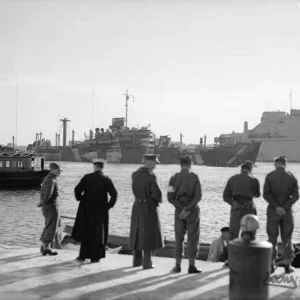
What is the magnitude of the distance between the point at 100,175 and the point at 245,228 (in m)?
2.90

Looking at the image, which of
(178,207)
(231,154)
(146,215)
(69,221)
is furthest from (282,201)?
(231,154)

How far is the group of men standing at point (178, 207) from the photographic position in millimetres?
6309

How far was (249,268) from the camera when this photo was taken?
446 cm

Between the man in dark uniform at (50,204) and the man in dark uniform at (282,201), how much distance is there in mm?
3485

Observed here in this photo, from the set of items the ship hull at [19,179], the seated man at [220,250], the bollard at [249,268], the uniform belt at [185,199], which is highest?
the uniform belt at [185,199]

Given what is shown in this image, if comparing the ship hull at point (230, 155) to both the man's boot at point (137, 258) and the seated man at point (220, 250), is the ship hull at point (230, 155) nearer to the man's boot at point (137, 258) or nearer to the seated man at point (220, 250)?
the seated man at point (220, 250)

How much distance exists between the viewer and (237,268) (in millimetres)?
4504

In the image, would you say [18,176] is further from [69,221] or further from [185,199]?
[185,199]

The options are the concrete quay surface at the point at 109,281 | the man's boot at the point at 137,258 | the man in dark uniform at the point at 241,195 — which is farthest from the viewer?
the man's boot at the point at 137,258

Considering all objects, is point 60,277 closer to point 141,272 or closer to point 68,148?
point 141,272

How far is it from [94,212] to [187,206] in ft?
5.05

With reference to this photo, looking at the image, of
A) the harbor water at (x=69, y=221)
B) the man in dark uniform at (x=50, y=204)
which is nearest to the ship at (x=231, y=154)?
the harbor water at (x=69, y=221)

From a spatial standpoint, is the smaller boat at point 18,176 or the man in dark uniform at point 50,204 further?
the smaller boat at point 18,176

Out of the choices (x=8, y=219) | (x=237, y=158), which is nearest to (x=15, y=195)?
(x=8, y=219)
